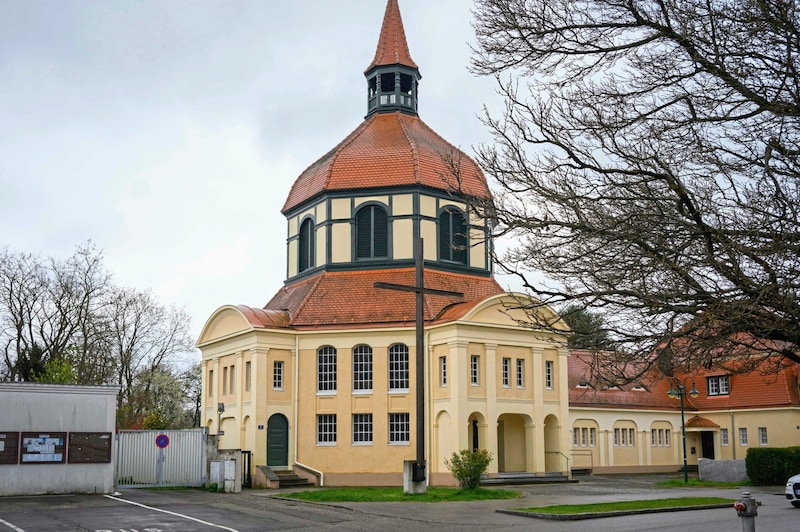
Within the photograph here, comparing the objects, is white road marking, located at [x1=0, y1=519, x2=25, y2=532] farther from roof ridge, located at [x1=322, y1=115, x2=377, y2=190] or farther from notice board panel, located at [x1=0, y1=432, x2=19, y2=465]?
roof ridge, located at [x1=322, y1=115, x2=377, y2=190]

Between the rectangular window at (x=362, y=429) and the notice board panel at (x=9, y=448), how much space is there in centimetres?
1351

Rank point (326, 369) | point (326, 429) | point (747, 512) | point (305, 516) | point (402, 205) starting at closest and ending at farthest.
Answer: point (747, 512)
point (305, 516)
point (326, 429)
point (326, 369)
point (402, 205)

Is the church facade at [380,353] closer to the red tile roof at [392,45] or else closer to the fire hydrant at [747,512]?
the red tile roof at [392,45]

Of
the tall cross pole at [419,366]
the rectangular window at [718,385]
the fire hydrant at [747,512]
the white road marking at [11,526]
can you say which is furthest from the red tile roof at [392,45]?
the fire hydrant at [747,512]

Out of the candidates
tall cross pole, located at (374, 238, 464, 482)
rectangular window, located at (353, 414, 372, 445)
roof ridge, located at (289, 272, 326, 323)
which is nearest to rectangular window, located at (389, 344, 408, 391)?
rectangular window, located at (353, 414, 372, 445)

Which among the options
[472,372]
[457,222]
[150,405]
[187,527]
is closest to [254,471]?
[472,372]

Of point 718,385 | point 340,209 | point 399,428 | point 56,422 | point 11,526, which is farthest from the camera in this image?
point 718,385

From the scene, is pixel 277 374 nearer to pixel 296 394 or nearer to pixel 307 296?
pixel 296 394

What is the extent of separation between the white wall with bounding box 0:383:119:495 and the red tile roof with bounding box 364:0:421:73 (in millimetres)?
22462

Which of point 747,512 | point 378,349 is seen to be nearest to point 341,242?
point 378,349

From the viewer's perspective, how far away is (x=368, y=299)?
36844 mm

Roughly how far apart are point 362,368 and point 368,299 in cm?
287

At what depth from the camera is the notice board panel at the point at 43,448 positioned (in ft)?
86.0

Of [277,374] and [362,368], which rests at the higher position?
[362,368]
